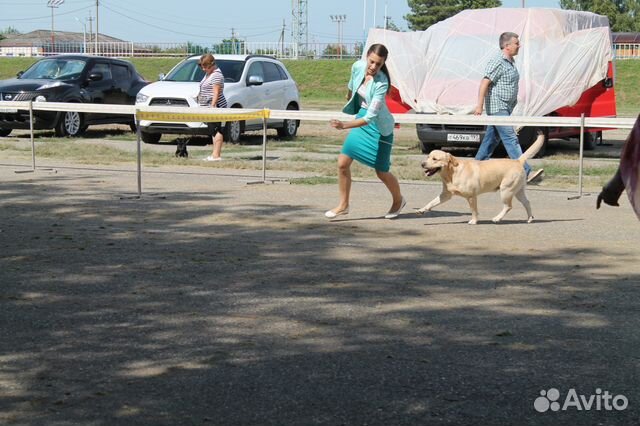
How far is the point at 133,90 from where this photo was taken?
2569 cm

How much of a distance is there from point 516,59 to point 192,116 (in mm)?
7950

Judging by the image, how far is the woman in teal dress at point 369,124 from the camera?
1055 cm

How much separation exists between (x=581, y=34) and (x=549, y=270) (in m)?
12.8

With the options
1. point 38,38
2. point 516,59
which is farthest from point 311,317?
point 38,38

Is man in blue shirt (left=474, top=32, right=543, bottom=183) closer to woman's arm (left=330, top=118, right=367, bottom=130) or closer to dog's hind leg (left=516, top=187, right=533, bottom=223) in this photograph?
dog's hind leg (left=516, top=187, right=533, bottom=223)

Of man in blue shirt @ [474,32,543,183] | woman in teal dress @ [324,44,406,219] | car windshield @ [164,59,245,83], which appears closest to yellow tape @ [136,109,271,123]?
man in blue shirt @ [474,32,543,183]

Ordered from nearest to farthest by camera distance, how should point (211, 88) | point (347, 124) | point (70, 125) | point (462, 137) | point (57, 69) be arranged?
point (347, 124) → point (211, 88) → point (462, 137) → point (70, 125) → point (57, 69)

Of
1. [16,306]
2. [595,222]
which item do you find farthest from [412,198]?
[16,306]

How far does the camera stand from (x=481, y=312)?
6.96 m

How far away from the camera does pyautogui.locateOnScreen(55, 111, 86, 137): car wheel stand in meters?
23.2

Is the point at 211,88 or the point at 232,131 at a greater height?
the point at 211,88

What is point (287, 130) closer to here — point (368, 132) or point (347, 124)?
point (368, 132)

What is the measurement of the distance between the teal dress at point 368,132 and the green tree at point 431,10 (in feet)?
297

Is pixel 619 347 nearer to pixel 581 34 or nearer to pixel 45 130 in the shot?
pixel 581 34
